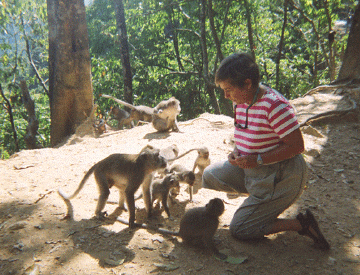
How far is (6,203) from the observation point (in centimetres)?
363

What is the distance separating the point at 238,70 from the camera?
2.70 meters

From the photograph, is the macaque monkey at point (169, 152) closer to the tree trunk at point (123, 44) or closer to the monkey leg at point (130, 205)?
the monkey leg at point (130, 205)

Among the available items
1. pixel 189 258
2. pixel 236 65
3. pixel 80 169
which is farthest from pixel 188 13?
pixel 189 258

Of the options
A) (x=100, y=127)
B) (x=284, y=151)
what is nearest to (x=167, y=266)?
(x=284, y=151)

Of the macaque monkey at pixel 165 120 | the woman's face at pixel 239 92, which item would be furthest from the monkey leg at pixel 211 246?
the macaque monkey at pixel 165 120

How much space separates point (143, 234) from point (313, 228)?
1834 mm

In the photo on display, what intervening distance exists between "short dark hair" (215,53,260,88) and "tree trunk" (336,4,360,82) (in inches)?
236

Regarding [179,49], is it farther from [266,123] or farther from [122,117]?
[266,123]

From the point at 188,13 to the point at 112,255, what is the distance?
41.4ft

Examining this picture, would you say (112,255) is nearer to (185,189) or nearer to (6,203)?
(6,203)

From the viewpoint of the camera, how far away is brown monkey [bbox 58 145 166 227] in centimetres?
345

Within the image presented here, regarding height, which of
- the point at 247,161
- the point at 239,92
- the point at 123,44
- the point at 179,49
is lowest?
the point at 247,161

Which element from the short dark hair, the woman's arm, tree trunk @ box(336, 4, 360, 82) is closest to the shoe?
the woman's arm

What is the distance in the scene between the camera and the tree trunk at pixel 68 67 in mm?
7223
